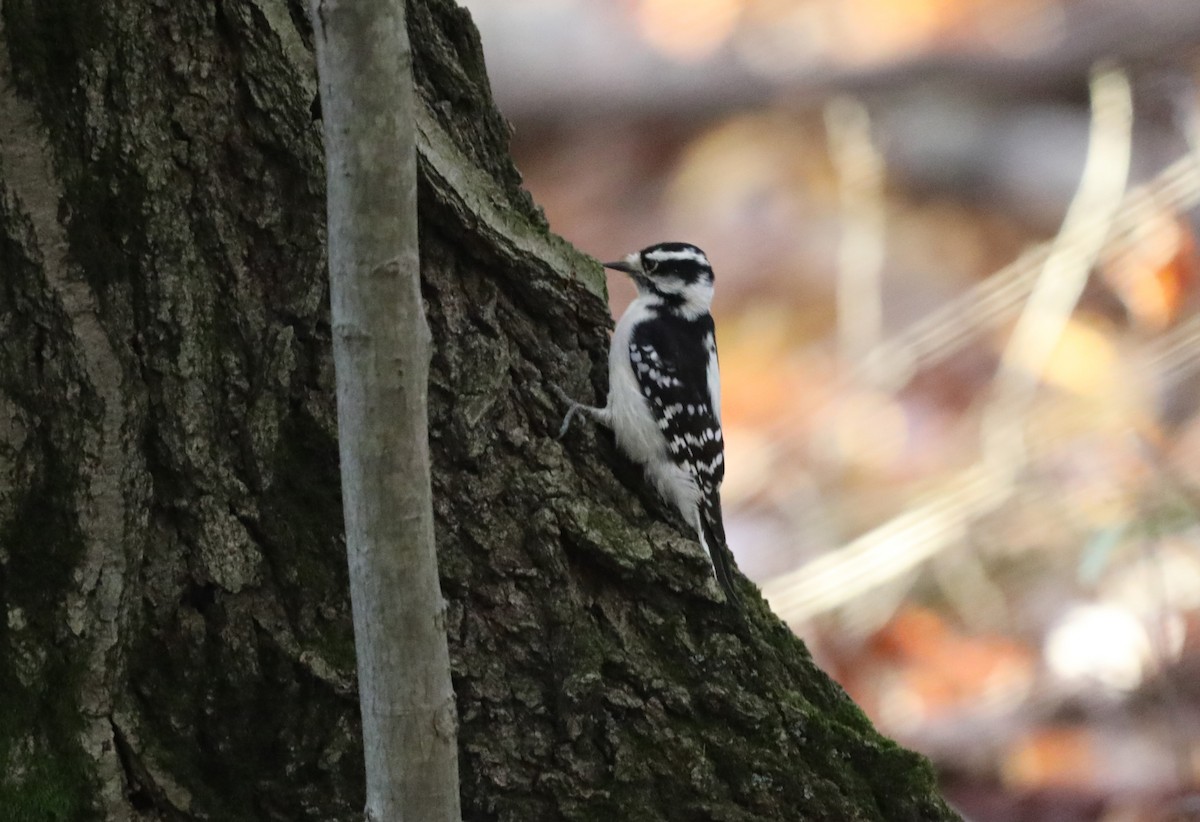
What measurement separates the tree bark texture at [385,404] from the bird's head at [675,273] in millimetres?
2183

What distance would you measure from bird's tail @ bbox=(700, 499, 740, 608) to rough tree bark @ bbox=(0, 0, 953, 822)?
0.09 m

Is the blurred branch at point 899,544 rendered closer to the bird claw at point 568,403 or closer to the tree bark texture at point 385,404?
the bird claw at point 568,403

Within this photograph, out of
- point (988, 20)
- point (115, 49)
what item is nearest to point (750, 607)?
point (115, 49)

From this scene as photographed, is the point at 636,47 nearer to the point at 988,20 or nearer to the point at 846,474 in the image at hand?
the point at 988,20

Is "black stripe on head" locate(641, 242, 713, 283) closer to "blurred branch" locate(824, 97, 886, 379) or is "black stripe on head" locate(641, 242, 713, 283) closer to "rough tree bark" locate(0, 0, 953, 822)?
"rough tree bark" locate(0, 0, 953, 822)

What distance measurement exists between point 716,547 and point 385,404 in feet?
3.95

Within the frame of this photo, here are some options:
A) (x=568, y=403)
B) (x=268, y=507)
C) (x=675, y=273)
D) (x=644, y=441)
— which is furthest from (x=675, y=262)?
(x=268, y=507)

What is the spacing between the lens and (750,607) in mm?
2168

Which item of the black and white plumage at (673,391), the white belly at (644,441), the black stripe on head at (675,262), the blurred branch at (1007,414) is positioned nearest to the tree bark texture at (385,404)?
the black and white plumage at (673,391)

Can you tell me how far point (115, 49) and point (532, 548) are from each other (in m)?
0.93

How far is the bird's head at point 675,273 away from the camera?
3.57m

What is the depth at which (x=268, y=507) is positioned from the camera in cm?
190

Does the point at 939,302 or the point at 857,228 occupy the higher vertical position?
the point at 857,228

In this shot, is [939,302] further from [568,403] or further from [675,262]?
[568,403]
